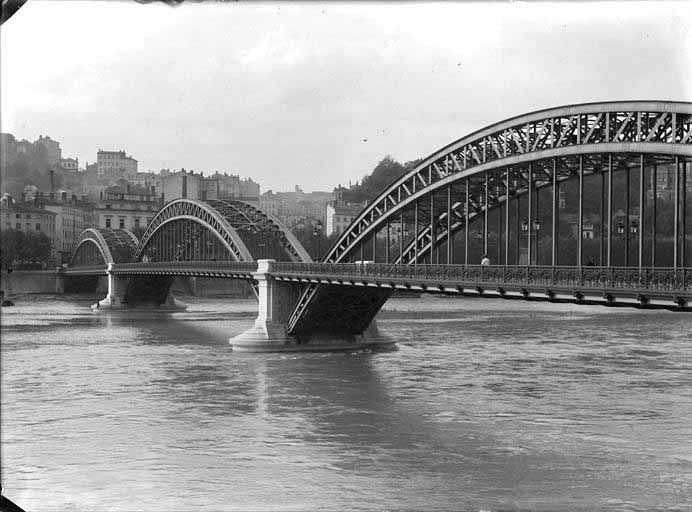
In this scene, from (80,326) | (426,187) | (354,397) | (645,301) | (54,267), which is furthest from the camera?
(54,267)

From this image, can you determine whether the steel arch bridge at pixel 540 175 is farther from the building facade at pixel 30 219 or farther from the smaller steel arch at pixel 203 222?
the building facade at pixel 30 219

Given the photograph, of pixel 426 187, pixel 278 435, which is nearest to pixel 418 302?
pixel 426 187

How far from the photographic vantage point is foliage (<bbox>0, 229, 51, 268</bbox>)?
324ft

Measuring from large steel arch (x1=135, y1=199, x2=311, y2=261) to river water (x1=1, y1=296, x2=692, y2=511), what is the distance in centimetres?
1629

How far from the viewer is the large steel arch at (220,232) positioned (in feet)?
225

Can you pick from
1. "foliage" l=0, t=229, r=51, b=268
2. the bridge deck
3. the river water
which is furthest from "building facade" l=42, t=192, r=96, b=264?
the bridge deck

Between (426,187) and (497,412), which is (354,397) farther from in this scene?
(426,187)

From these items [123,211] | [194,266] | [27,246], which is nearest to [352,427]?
[194,266]

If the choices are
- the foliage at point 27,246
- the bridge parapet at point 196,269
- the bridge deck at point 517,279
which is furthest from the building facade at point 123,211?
the bridge deck at point 517,279

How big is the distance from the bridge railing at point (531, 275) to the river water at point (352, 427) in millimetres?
3901

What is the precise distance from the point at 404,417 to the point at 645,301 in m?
8.29

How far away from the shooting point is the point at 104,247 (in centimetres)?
11056

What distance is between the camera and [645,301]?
2400 cm

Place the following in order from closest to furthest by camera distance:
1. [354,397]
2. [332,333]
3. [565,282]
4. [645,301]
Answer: [645,301], [565,282], [354,397], [332,333]
